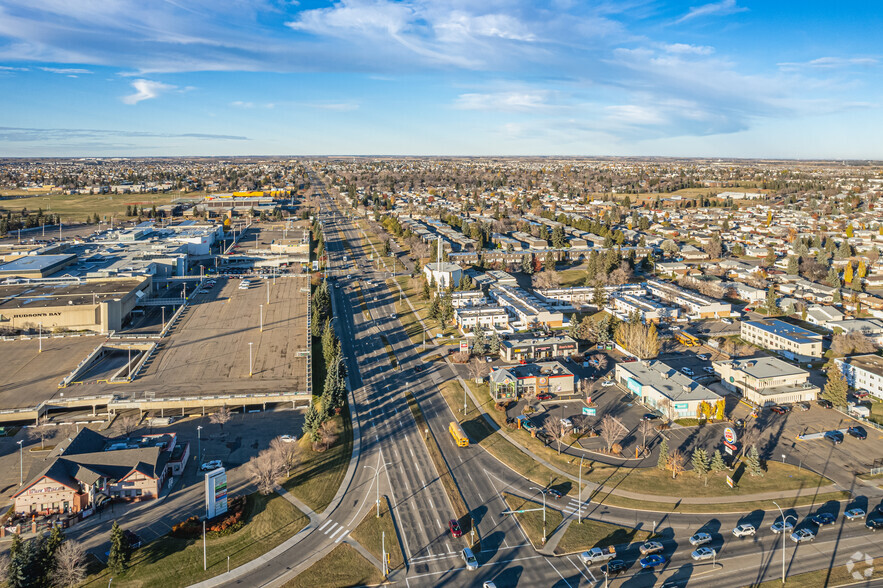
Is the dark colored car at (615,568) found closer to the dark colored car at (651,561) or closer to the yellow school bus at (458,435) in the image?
the dark colored car at (651,561)

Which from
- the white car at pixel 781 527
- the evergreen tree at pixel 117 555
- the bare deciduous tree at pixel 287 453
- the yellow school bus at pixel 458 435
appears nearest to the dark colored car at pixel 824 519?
the white car at pixel 781 527

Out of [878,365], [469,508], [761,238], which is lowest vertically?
[469,508]

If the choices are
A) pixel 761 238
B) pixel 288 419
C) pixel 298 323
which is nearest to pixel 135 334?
pixel 298 323

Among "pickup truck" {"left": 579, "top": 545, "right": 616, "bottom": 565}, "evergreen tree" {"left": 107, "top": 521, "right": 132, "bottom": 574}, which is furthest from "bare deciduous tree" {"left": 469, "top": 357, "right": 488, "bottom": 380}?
"evergreen tree" {"left": 107, "top": 521, "right": 132, "bottom": 574}

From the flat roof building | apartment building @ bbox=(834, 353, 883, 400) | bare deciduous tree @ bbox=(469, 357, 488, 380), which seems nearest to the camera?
the flat roof building

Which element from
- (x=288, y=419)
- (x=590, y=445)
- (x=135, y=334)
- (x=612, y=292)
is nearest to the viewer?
(x=590, y=445)

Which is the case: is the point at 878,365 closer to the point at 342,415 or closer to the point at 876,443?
the point at 876,443

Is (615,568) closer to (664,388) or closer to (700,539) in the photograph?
(700,539)

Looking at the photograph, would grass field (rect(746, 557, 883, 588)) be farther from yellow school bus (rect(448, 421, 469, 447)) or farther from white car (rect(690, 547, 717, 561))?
yellow school bus (rect(448, 421, 469, 447))
